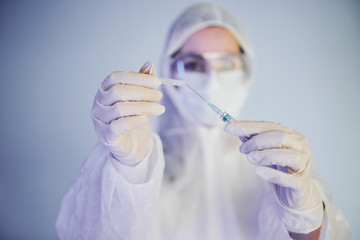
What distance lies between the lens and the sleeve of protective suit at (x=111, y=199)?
0.74m

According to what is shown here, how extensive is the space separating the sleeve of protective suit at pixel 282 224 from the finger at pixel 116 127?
21.2 inches

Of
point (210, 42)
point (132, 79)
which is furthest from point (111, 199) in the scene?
point (210, 42)

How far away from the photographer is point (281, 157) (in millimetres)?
664

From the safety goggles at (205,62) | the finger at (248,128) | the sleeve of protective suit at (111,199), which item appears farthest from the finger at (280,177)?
the safety goggles at (205,62)

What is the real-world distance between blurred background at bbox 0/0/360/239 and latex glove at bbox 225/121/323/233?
0.78 meters

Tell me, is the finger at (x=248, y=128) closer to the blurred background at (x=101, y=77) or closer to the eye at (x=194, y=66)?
the eye at (x=194, y=66)

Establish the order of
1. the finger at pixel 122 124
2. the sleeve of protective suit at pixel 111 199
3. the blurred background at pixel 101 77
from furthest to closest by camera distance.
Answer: the blurred background at pixel 101 77, the sleeve of protective suit at pixel 111 199, the finger at pixel 122 124

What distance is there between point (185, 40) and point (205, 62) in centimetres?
17

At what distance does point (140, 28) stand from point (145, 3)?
14cm

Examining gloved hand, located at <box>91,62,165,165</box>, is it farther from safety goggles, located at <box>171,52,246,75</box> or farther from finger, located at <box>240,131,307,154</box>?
safety goggles, located at <box>171,52,246,75</box>

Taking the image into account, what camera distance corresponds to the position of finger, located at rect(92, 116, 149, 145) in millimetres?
633

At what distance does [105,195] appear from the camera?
75cm

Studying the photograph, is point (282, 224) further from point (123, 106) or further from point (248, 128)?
A: point (123, 106)

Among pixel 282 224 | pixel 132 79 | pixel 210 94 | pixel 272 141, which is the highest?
pixel 210 94
